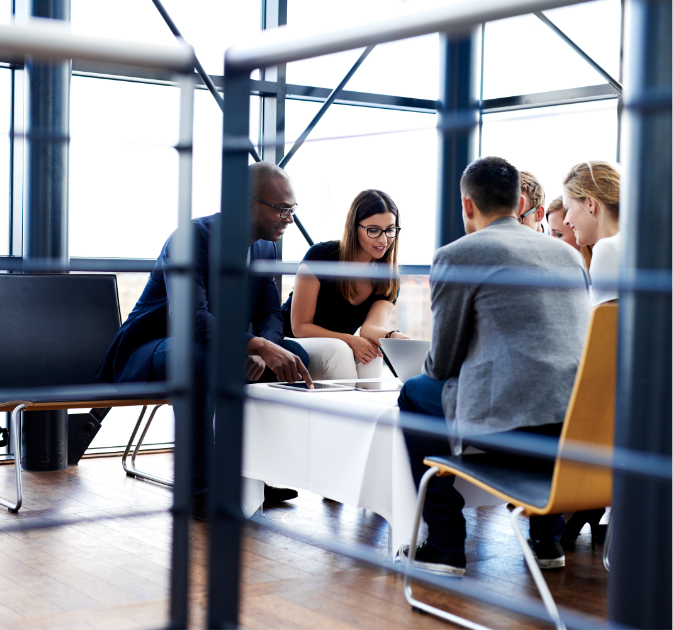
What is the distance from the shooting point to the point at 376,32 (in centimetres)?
82

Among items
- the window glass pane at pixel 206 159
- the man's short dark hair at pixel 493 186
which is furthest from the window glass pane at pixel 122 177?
the man's short dark hair at pixel 493 186

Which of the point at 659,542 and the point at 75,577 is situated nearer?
the point at 659,542

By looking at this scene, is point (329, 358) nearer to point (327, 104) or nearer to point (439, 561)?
point (439, 561)

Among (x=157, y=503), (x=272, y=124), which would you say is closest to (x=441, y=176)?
(x=272, y=124)

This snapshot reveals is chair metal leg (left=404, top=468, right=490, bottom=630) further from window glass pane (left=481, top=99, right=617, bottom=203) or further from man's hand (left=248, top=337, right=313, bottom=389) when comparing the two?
window glass pane (left=481, top=99, right=617, bottom=203)

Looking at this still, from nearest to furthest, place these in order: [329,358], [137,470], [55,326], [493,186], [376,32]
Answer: [376,32], [493,186], [329,358], [55,326], [137,470]

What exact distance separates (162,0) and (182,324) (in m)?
3.31

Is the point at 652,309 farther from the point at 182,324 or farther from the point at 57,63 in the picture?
the point at 57,63

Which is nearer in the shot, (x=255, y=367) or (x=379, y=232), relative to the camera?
(x=255, y=367)

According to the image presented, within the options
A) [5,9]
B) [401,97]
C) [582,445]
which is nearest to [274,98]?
[401,97]

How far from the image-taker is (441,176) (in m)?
4.30

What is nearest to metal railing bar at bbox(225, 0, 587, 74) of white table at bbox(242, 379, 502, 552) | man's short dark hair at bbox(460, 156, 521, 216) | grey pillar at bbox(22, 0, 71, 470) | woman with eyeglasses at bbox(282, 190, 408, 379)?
white table at bbox(242, 379, 502, 552)

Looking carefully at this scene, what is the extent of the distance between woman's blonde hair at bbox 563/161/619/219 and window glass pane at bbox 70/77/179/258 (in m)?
1.88

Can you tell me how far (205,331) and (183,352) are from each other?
168 cm
